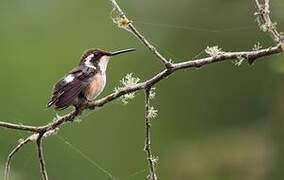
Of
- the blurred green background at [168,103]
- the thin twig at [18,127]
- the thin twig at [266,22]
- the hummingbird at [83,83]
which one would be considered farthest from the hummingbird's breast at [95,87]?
the blurred green background at [168,103]

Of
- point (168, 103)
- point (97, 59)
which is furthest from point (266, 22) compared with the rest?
point (168, 103)

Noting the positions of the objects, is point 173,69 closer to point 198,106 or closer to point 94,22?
point 198,106

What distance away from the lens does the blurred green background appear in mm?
7617

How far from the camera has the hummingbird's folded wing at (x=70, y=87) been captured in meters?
4.21

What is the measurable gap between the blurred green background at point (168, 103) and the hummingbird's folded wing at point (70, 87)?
10.1 ft

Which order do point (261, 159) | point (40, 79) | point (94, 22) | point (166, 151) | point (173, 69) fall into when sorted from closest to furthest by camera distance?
point (173, 69), point (261, 159), point (166, 151), point (40, 79), point (94, 22)

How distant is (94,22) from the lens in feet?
33.1

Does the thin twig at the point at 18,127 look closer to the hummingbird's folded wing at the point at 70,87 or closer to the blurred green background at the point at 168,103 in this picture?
the hummingbird's folded wing at the point at 70,87

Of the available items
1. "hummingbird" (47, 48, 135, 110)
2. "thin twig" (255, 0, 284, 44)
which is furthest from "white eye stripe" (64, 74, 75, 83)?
"thin twig" (255, 0, 284, 44)

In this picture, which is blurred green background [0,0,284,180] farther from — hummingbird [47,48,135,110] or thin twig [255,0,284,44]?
thin twig [255,0,284,44]

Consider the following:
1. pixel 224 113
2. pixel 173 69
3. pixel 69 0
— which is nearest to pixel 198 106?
pixel 224 113

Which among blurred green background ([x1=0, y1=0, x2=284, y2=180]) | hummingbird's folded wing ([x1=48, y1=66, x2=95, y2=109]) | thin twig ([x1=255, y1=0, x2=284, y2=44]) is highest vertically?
blurred green background ([x1=0, y1=0, x2=284, y2=180])

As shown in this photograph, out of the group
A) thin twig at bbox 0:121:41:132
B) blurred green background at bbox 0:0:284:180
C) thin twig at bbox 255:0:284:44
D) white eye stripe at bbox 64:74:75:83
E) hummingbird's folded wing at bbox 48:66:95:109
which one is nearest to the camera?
thin twig at bbox 255:0:284:44

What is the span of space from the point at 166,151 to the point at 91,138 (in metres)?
0.79
